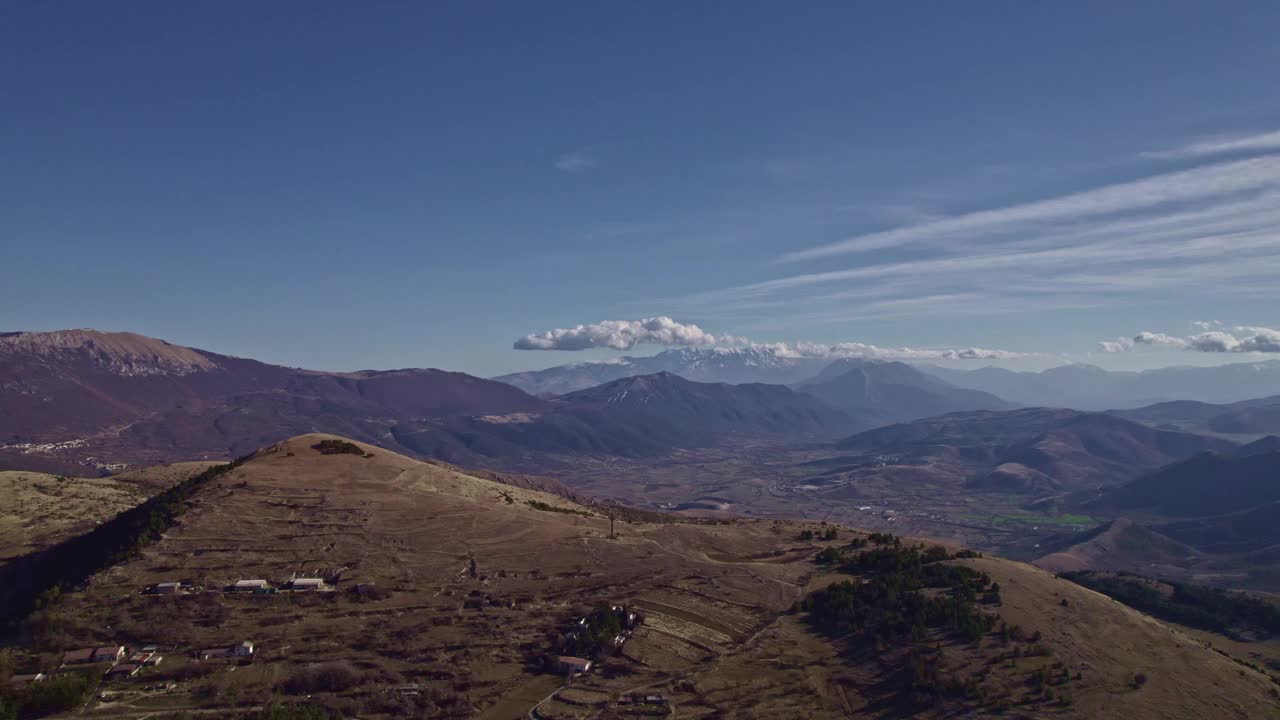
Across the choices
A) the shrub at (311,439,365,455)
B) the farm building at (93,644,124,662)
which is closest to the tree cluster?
the farm building at (93,644,124,662)

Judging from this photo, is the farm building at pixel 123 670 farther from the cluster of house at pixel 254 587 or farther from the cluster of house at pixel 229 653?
the cluster of house at pixel 254 587

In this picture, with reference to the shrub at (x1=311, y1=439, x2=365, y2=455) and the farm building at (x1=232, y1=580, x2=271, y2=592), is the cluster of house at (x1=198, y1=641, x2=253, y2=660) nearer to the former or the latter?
the farm building at (x1=232, y1=580, x2=271, y2=592)

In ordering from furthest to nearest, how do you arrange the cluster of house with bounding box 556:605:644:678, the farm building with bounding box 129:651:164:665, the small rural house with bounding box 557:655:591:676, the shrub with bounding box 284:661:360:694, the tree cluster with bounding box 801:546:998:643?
the tree cluster with bounding box 801:546:998:643 → the cluster of house with bounding box 556:605:644:678 → the small rural house with bounding box 557:655:591:676 → the farm building with bounding box 129:651:164:665 → the shrub with bounding box 284:661:360:694

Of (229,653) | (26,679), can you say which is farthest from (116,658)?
(229,653)

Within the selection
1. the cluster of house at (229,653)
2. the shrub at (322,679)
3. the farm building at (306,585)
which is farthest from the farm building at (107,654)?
the shrub at (322,679)

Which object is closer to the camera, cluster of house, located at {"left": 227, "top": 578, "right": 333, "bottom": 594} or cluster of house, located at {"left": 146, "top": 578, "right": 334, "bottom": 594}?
cluster of house, located at {"left": 146, "top": 578, "right": 334, "bottom": 594}

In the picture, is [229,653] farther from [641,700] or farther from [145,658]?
[641,700]
